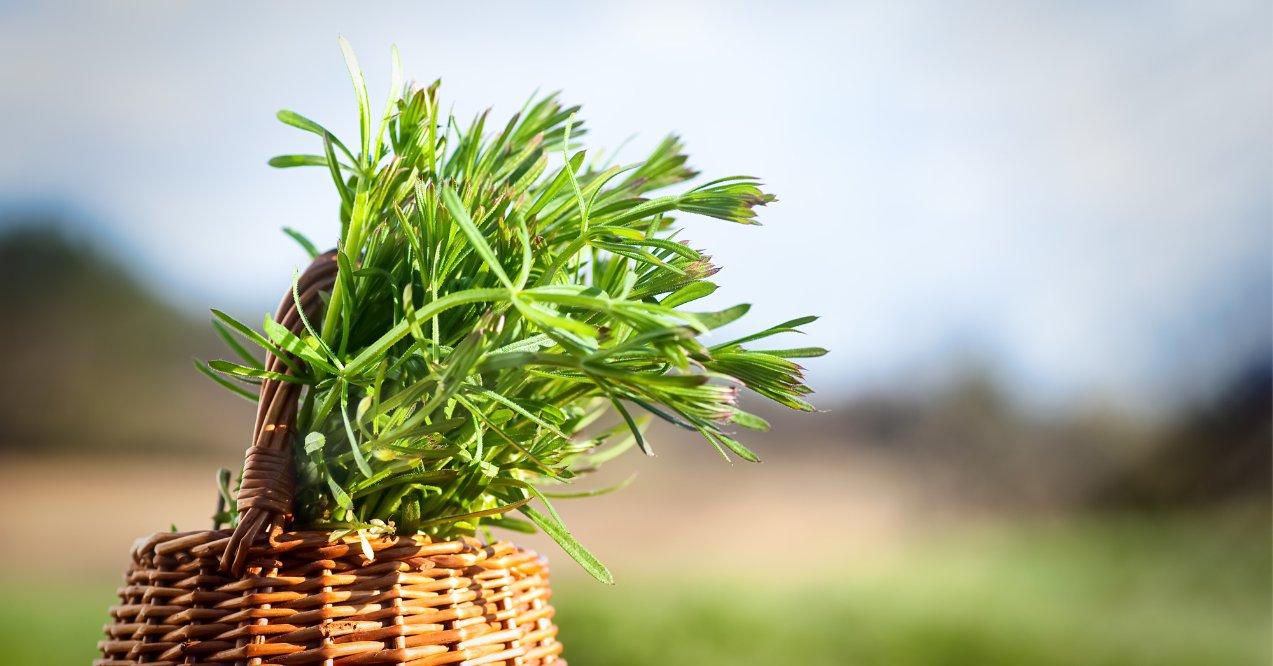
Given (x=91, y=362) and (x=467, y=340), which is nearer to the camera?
(x=467, y=340)

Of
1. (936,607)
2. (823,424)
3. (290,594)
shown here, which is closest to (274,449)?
(290,594)

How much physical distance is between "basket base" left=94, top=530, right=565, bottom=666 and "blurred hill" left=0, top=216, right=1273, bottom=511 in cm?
327

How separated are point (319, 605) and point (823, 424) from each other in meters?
3.90

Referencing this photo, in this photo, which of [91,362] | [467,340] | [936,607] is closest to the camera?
[467,340]

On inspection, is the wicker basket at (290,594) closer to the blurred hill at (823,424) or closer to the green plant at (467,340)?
the green plant at (467,340)

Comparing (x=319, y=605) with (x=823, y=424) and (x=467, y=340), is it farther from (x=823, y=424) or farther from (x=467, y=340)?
(x=823, y=424)

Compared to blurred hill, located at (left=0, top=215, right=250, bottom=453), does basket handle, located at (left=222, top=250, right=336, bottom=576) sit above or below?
below

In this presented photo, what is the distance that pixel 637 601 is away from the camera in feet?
7.84

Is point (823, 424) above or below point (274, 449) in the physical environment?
above

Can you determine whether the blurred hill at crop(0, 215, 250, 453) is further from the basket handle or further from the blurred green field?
the basket handle

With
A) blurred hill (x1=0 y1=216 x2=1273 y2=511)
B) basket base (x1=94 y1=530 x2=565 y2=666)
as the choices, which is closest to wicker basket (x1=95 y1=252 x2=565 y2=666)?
basket base (x1=94 y1=530 x2=565 y2=666)

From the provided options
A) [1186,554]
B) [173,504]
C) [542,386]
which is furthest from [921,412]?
[542,386]

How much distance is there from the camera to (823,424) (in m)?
4.14

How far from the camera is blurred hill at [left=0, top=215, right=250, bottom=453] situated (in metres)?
3.81
